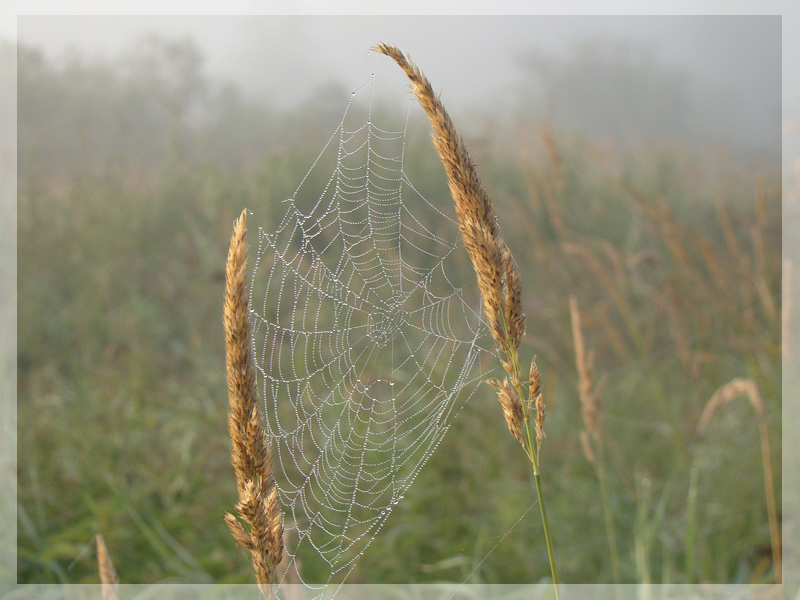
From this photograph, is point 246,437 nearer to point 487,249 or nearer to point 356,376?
point 487,249

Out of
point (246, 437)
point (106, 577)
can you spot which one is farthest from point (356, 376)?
point (246, 437)

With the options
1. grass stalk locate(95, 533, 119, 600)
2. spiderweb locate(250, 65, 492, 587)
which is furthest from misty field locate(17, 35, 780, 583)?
grass stalk locate(95, 533, 119, 600)

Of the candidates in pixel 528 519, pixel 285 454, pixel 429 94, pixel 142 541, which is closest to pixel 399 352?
pixel 285 454

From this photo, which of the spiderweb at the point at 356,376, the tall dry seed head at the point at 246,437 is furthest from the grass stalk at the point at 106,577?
the spiderweb at the point at 356,376

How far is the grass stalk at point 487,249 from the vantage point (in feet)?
2.49

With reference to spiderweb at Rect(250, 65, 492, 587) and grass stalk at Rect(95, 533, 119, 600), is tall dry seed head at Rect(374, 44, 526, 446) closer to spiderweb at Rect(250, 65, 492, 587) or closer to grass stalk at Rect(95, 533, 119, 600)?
grass stalk at Rect(95, 533, 119, 600)

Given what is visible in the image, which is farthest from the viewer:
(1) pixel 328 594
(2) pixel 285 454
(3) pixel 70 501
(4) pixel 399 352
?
(4) pixel 399 352

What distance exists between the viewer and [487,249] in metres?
0.77

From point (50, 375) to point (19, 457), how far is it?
0.70 meters

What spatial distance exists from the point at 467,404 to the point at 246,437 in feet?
7.44

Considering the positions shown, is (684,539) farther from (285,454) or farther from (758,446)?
(285,454)

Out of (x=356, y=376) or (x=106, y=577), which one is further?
(x=356, y=376)

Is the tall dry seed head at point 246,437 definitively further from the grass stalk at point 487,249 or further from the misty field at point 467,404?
the misty field at point 467,404

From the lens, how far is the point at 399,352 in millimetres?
3373
